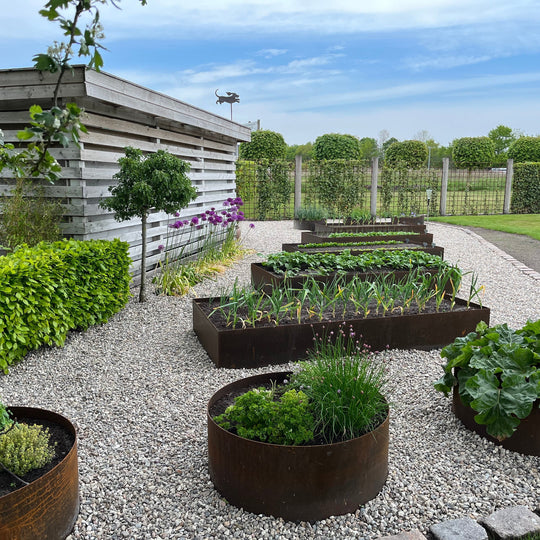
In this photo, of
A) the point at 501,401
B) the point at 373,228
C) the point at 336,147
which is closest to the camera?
the point at 501,401

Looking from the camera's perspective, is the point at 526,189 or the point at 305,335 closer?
the point at 305,335

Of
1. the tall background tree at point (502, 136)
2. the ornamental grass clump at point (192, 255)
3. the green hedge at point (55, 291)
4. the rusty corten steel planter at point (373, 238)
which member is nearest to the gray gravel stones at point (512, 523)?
the green hedge at point (55, 291)

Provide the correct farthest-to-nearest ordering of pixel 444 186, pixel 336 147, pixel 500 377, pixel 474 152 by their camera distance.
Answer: pixel 474 152, pixel 336 147, pixel 444 186, pixel 500 377

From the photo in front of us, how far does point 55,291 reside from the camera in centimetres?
405

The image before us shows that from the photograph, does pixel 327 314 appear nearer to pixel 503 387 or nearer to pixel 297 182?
pixel 503 387

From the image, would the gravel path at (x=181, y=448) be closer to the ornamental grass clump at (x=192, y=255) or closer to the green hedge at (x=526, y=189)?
the ornamental grass clump at (x=192, y=255)

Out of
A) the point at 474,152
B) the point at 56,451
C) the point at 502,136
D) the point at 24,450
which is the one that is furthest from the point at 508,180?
the point at 502,136

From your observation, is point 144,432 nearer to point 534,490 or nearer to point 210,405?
point 210,405

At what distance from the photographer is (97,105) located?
549 centimetres

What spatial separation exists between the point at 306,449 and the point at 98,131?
4727mm

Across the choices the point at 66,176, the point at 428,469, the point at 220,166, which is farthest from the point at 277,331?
the point at 220,166

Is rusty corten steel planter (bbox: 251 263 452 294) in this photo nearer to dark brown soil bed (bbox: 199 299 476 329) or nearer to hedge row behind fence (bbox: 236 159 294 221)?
dark brown soil bed (bbox: 199 299 476 329)

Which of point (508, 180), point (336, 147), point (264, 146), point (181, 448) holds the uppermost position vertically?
point (336, 147)

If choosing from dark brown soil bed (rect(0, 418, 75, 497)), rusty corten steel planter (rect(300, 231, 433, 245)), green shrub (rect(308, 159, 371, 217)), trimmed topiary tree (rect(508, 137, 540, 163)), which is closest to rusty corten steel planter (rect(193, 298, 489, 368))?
dark brown soil bed (rect(0, 418, 75, 497))
